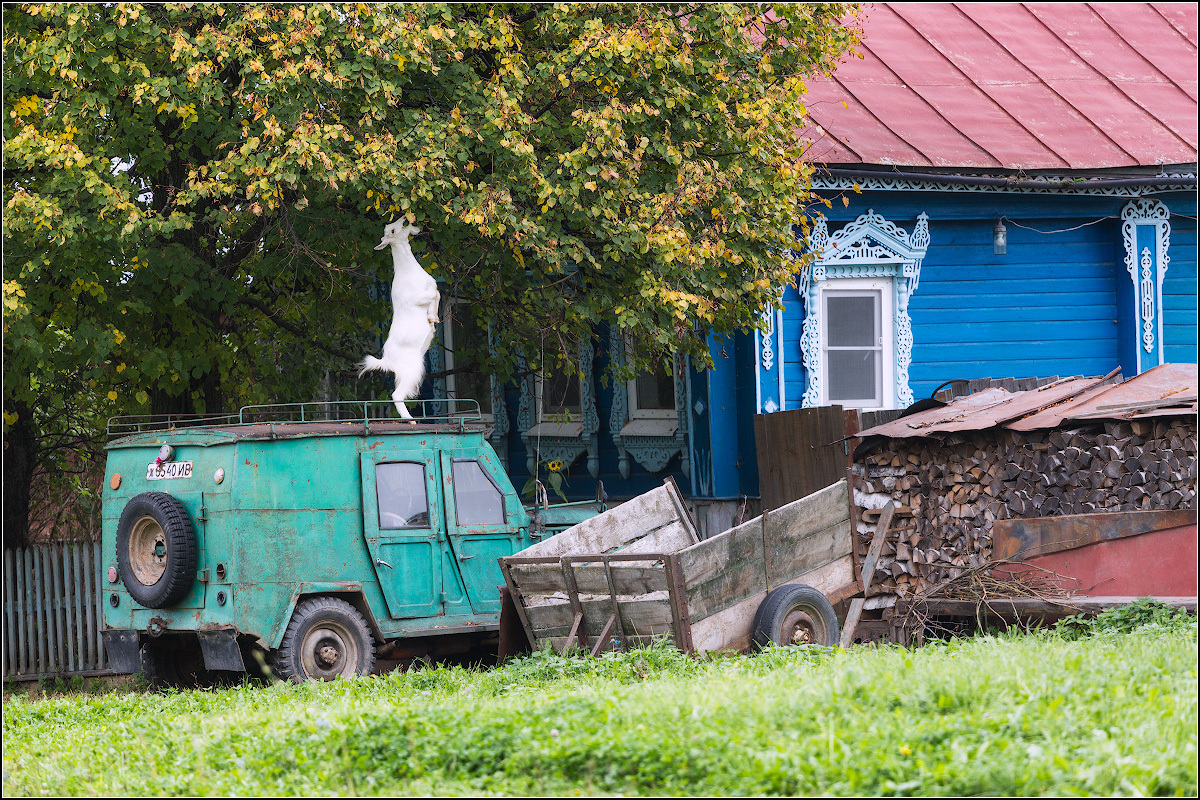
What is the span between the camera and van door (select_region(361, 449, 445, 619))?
30.7ft

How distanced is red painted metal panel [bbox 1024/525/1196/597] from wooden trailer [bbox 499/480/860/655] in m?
1.55

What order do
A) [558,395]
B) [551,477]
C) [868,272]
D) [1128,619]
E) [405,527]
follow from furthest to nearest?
[558,395], [551,477], [868,272], [405,527], [1128,619]

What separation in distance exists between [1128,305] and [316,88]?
890 cm

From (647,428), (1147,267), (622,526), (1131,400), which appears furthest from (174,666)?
(1147,267)

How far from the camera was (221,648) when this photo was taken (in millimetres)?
8906

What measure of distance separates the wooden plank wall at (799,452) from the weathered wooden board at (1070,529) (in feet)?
7.54

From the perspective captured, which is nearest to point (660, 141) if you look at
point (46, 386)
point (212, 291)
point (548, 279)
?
point (548, 279)

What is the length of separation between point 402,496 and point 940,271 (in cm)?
700

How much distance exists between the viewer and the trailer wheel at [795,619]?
8.36 meters

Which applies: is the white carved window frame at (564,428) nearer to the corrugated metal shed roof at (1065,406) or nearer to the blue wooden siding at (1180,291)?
the corrugated metal shed roof at (1065,406)

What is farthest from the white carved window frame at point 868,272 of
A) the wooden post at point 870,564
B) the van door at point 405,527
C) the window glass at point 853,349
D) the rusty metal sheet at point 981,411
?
the van door at point 405,527

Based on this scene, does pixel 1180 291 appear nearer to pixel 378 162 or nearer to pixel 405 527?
pixel 378 162

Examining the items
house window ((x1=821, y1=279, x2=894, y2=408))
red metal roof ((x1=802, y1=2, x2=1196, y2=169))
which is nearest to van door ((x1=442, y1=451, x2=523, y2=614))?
house window ((x1=821, y1=279, x2=894, y2=408))

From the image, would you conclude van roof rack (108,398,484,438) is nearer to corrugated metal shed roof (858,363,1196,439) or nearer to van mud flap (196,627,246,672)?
van mud flap (196,627,246,672)
